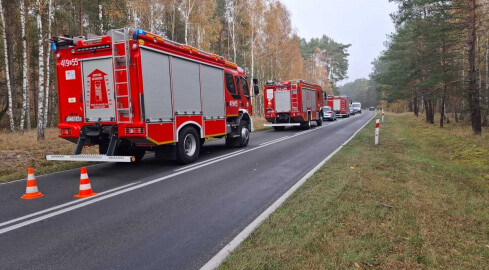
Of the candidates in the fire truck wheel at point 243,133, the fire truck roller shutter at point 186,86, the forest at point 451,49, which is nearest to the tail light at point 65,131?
the fire truck roller shutter at point 186,86

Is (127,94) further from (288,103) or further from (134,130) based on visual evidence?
(288,103)

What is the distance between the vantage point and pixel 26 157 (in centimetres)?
885

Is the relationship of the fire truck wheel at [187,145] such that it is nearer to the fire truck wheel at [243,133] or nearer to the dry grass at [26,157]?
the fire truck wheel at [243,133]

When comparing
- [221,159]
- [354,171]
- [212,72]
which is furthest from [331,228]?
[212,72]

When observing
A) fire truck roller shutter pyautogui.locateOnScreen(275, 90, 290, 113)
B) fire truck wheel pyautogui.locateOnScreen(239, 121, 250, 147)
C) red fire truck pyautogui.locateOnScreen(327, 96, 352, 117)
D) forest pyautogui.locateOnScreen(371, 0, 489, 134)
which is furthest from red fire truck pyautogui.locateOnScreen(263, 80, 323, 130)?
A: red fire truck pyautogui.locateOnScreen(327, 96, 352, 117)

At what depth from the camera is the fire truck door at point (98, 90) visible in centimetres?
A: 717

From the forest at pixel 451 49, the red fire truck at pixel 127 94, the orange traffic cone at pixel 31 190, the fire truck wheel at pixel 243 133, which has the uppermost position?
the forest at pixel 451 49

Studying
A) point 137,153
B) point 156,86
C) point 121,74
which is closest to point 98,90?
point 121,74

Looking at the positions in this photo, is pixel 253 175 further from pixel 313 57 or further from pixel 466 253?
pixel 313 57

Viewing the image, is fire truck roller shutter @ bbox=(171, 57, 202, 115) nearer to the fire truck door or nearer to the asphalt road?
the fire truck door

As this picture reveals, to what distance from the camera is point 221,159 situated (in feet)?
29.9

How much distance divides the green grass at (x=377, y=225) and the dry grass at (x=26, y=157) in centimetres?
681

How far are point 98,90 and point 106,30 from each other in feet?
52.3

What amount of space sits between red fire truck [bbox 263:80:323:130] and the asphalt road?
11.4 meters
